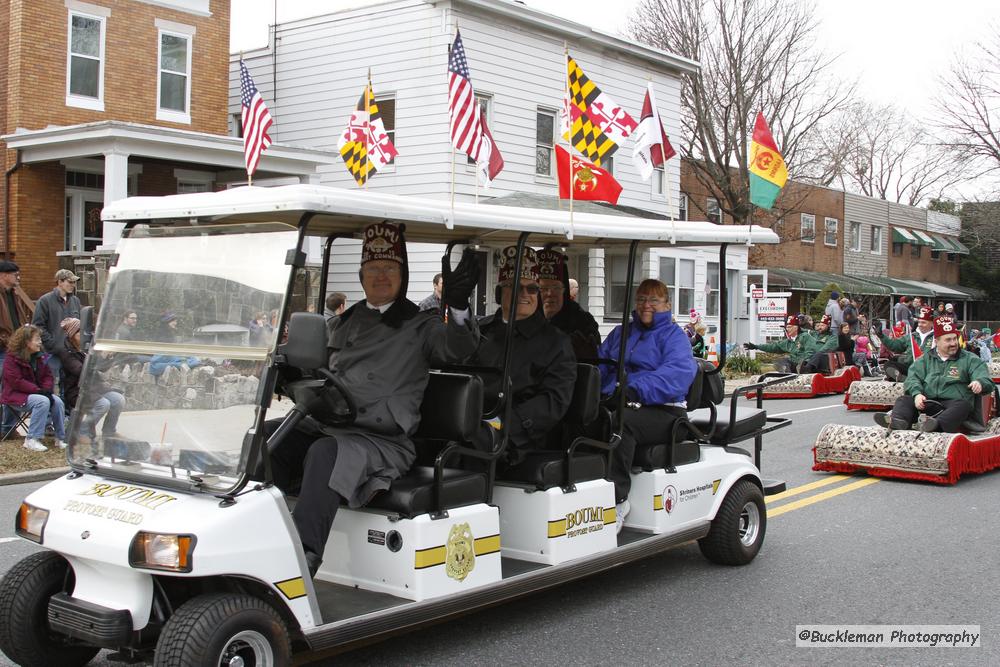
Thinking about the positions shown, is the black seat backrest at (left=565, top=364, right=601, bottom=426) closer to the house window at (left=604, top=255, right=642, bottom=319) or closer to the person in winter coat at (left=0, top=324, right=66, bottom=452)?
the house window at (left=604, top=255, right=642, bottom=319)

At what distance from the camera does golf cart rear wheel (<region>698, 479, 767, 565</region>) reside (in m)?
6.69

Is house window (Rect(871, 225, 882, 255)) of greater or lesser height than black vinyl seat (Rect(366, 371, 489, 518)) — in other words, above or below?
above

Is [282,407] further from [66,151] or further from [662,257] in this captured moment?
[662,257]

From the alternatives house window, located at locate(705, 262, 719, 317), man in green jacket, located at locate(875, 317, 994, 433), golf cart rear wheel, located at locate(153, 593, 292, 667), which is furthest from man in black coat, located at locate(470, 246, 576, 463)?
house window, located at locate(705, 262, 719, 317)

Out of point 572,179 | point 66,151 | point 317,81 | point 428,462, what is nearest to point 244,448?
point 428,462

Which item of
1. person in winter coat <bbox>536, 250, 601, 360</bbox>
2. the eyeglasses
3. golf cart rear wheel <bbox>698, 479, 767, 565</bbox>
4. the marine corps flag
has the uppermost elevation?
the marine corps flag

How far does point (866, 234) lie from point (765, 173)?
45.3 m

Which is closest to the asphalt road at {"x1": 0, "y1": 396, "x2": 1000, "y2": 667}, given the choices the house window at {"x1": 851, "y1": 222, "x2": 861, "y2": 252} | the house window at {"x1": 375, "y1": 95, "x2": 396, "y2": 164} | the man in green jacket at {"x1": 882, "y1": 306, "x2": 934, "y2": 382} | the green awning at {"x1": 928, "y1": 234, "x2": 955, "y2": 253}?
the man in green jacket at {"x1": 882, "y1": 306, "x2": 934, "y2": 382}

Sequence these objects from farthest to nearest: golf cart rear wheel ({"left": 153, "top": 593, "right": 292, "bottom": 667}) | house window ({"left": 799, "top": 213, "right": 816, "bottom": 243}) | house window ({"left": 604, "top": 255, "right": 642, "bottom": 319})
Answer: house window ({"left": 799, "top": 213, "right": 816, "bottom": 243}) → house window ({"left": 604, "top": 255, "right": 642, "bottom": 319}) → golf cart rear wheel ({"left": 153, "top": 593, "right": 292, "bottom": 667})

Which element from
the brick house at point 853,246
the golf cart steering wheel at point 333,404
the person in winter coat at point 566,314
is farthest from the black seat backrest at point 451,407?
the brick house at point 853,246

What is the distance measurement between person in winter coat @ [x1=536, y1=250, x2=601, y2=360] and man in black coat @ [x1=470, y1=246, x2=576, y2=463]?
642mm

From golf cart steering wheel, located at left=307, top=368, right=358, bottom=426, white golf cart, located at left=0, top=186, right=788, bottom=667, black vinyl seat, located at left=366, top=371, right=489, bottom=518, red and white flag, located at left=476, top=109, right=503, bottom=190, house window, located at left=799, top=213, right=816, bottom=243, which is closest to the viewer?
white golf cart, located at left=0, top=186, right=788, bottom=667

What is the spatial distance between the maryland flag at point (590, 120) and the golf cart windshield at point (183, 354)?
3097mm

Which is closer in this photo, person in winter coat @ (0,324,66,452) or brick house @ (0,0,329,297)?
person in winter coat @ (0,324,66,452)
